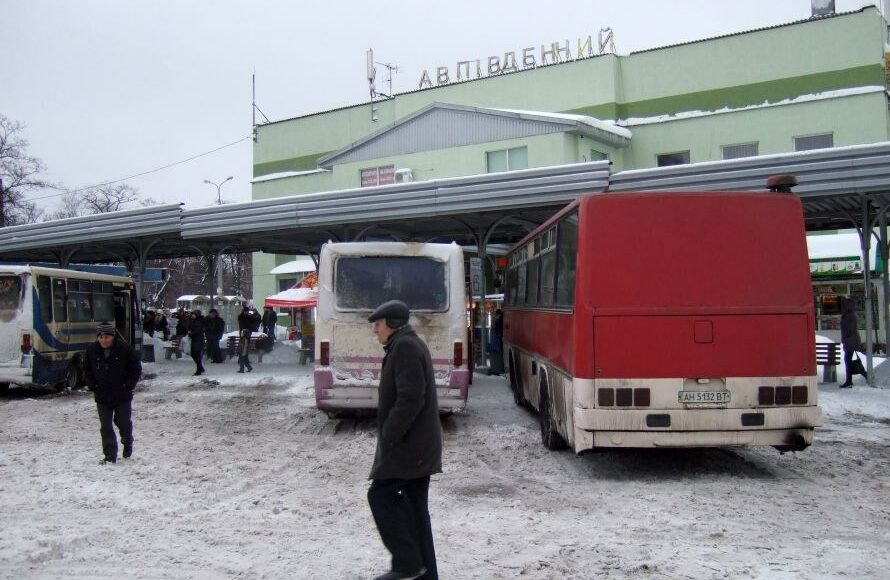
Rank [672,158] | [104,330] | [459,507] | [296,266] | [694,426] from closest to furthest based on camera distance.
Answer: [459,507]
[694,426]
[104,330]
[672,158]
[296,266]

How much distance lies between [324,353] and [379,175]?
84.0 feet

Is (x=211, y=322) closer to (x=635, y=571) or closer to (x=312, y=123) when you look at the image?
(x=635, y=571)

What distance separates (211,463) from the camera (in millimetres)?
9609

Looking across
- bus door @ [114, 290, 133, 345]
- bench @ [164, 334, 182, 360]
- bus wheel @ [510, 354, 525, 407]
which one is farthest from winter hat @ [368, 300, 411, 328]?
bench @ [164, 334, 182, 360]

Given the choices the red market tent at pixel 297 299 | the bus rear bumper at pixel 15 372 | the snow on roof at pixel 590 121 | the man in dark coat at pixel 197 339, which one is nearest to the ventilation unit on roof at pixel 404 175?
the snow on roof at pixel 590 121

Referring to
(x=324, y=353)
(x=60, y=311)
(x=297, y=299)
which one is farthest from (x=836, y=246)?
(x=60, y=311)

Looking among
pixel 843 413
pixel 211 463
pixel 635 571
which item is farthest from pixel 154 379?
pixel 635 571

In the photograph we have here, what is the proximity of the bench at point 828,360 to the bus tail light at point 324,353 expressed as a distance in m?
11.3

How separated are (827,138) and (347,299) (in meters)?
26.0

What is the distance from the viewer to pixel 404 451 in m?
4.86

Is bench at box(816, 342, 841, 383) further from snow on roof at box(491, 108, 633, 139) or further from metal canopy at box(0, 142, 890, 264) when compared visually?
snow on roof at box(491, 108, 633, 139)

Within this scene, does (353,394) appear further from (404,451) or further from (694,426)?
(404,451)

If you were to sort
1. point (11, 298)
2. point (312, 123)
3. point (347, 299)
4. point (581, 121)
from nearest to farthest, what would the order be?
point (347, 299) → point (11, 298) → point (581, 121) → point (312, 123)

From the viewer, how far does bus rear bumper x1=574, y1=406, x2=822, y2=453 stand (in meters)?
8.10
